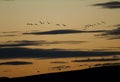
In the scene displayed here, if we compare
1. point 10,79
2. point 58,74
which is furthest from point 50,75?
point 10,79

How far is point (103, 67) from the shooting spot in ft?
285

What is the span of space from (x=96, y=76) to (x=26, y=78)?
14379mm

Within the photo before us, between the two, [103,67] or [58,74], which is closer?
[103,67]

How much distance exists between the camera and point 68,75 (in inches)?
3565

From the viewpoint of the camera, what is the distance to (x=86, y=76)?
87.5 meters

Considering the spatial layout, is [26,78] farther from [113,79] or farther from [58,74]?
[113,79]

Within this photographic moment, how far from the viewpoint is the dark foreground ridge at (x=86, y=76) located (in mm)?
84812

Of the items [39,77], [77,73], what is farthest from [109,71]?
[39,77]

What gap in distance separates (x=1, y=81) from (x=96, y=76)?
1650 cm

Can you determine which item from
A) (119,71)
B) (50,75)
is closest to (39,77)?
(50,75)

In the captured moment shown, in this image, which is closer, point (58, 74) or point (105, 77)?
point (105, 77)

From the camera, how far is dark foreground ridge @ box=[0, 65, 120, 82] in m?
84.8

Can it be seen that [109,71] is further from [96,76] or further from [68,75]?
[68,75]

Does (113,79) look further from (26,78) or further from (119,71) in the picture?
(26,78)
